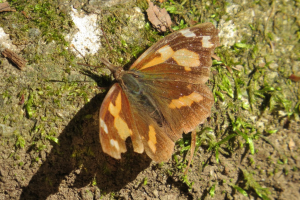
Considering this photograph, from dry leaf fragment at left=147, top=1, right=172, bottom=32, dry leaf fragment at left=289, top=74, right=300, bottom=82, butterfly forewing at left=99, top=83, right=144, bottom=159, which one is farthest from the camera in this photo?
dry leaf fragment at left=289, top=74, right=300, bottom=82

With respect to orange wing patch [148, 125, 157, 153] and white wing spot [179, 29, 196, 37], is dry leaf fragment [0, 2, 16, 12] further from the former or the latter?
orange wing patch [148, 125, 157, 153]

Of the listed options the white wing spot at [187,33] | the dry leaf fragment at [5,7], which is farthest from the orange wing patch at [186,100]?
the dry leaf fragment at [5,7]

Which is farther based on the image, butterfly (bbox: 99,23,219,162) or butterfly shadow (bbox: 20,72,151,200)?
butterfly shadow (bbox: 20,72,151,200)

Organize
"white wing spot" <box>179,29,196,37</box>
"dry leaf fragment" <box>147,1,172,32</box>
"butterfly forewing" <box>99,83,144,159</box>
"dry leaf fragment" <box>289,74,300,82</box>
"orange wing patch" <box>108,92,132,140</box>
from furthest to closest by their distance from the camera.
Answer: "dry leaf fragment" <box>289,74,300,82</box>
"dry leaf fragment" <box>147,1,172,32</box>
"white wing spot" <box>179,29,196,37</box>
"orange wing patch" <box>108,92,132,140</box>
"butterfly forewing" <box>99,83,144,159</box>

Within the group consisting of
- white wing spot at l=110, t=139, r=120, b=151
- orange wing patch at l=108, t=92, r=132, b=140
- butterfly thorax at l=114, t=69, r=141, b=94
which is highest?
butterfly thorax at l=114, t=69, r=141, b=94

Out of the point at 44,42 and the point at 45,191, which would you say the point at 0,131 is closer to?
the point at 45,191

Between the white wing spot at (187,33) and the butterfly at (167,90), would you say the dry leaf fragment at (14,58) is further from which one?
the white wing spot at (187,33)

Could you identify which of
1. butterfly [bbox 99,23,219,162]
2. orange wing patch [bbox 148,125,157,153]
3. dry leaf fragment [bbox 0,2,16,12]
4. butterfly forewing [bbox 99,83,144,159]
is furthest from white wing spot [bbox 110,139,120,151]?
dry leaf fragment [bbox 0,2,16,12]
